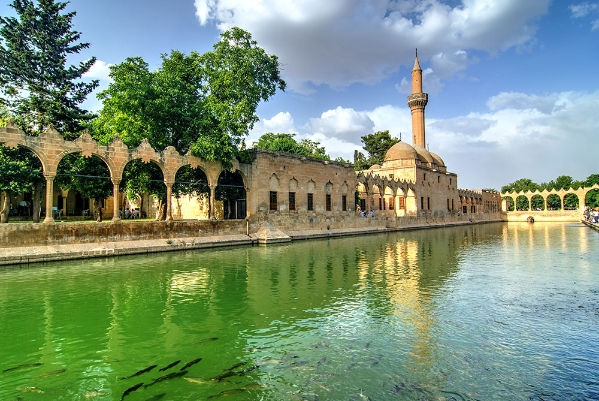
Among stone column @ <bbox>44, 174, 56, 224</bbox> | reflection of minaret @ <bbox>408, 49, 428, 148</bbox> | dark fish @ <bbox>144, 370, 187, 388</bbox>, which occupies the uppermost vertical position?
reflection of minaret @ <bbox>408, 49, 428, 148</bbox>

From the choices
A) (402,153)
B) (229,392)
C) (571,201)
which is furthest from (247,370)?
(571,201)

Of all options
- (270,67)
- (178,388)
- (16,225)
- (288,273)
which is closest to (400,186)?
(270,67)

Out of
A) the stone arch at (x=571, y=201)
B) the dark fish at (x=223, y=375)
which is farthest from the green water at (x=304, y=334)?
the stone arch at (x=571, y=201)

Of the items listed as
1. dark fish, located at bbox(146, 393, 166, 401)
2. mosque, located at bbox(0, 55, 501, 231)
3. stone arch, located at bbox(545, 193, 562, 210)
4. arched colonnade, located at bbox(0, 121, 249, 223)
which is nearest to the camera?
dark fish, located at bbox(146, 393, 166, 401)

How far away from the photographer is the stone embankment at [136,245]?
41.9ft

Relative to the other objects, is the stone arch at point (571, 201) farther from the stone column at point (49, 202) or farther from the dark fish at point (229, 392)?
the dark fish at point (229, 392)

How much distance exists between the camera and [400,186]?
37.1 meters

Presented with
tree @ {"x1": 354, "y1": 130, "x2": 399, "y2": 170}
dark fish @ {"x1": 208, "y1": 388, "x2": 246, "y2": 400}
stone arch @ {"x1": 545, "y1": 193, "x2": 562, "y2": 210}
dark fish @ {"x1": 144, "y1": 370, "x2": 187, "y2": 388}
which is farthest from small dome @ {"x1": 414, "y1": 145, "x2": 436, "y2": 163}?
dark fish @ {"x1": 208, "y1": 388, "x2": 246, "y2": 400}

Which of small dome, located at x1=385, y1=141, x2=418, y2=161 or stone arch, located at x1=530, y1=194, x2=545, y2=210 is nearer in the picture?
small dome, located at x1=385, y1=141, x2=418, y2=161

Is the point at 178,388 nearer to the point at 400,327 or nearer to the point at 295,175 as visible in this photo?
the point at 400,327

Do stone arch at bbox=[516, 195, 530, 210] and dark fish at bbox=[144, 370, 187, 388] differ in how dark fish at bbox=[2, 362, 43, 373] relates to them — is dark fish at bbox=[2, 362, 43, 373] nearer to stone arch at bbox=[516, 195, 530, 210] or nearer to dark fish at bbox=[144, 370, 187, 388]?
dark fish at bbox=[144, 370, 187, 388]

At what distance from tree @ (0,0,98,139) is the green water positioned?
10.5m

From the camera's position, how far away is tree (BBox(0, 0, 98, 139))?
59.0 ft

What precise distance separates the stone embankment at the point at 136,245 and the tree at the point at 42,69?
7549 millimetres
